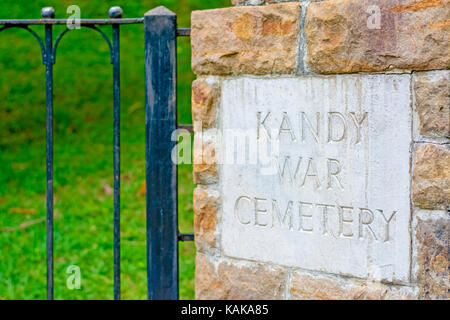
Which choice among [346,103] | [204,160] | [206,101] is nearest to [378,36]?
[346,103]

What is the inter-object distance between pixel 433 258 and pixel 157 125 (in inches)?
43.7

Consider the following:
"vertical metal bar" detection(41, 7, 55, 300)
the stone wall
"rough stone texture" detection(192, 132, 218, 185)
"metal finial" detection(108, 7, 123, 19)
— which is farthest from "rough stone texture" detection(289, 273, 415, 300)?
"metal finial" detection(108, 7, 123, 19)

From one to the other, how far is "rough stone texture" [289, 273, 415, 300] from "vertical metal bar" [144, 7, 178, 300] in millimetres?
527

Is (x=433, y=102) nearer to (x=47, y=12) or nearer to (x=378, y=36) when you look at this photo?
(x=378, y=36)

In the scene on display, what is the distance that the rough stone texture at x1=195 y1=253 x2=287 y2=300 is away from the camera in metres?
2.09

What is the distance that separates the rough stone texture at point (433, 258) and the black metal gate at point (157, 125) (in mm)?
901

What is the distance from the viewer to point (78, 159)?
5.42 metres

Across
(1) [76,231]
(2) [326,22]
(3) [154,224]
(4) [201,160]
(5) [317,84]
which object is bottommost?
(1) [76,231]

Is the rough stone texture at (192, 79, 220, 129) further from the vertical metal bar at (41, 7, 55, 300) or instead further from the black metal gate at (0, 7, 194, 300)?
the vertical metal bar at (41, 7, 55, 300)

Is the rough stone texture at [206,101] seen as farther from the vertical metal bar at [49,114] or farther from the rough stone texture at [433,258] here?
the rough stone texture at [433,258]

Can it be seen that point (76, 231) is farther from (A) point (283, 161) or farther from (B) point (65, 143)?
(A) point (283, 161)

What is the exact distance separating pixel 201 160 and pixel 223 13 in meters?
0.54
